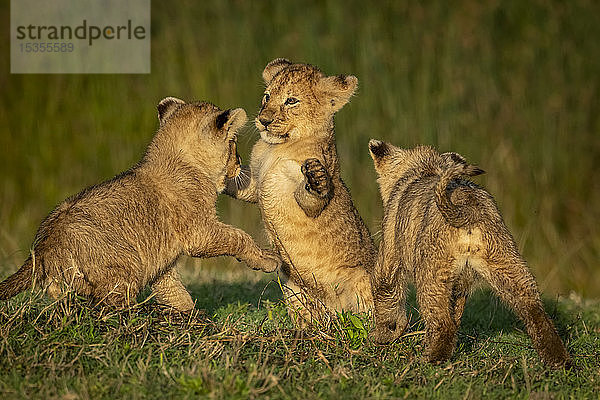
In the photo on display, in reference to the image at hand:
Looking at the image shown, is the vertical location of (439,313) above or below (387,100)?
below

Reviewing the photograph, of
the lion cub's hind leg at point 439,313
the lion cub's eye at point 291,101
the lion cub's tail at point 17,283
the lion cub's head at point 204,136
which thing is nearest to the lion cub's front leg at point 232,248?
the lion cub's head at point 204,136

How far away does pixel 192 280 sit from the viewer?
26.8 ft

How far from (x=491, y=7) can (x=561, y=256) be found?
324 cm

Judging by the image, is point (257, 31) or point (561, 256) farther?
point (257, 31)

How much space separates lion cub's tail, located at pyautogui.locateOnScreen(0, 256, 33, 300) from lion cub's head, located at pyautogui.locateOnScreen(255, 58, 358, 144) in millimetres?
2139

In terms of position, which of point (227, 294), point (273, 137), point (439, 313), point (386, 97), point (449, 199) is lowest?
point (227, 294)

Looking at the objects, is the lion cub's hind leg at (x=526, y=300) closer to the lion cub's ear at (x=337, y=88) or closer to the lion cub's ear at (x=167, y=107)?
the lion cub's ear at (x=337, y=88)

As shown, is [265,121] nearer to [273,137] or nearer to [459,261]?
[273,137]

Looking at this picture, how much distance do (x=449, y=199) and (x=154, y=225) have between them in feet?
6.72

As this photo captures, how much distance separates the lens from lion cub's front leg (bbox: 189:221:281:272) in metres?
6.21

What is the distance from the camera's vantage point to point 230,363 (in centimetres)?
467

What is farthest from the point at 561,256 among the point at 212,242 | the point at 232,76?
the point at 212,242

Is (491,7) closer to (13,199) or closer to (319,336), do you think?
(13,199)

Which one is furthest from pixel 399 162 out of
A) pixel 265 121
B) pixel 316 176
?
pixel 265 121
